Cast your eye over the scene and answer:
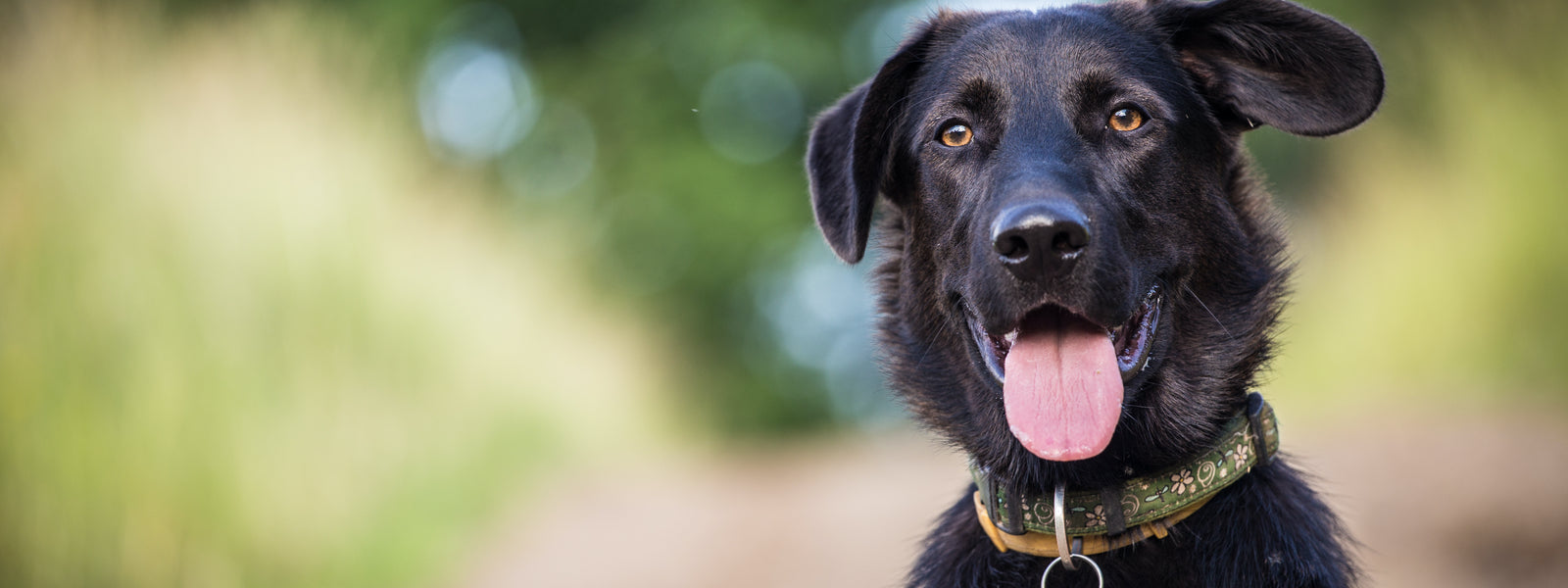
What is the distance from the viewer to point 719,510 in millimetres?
8156

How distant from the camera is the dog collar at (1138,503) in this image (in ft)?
7.70

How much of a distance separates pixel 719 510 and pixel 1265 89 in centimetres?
620

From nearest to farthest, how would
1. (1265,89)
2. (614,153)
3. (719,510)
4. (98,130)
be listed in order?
(1265,89) < (98,130) < (719,510) < (614,153)

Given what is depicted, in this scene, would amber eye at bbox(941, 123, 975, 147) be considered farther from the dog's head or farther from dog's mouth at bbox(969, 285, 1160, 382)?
dog's mouth at bbox(969, 285, 1160, 382)

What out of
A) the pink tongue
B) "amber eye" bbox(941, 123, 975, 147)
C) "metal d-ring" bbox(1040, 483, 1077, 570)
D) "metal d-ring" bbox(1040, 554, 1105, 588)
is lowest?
"metal d-ring" bbox(1040, 554, 1105, 588)

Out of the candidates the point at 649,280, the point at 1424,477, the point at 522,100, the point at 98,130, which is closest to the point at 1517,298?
the point at 1424,477

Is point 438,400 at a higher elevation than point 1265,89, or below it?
below

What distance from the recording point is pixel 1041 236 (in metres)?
2.31

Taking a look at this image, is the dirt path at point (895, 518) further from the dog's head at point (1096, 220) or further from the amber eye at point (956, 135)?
the amber eye at point (956, 135)

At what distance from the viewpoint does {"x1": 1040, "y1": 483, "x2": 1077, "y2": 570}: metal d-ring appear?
231 cm

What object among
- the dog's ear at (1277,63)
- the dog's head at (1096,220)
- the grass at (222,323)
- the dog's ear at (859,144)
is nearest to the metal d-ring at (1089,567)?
the dog's head at (1096,220)

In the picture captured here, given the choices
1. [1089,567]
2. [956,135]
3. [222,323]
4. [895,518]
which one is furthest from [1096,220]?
[895,518]

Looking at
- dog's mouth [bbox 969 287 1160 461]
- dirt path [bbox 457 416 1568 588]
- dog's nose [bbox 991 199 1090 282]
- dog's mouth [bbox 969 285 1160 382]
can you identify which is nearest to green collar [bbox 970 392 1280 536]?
dog's mouth [bbox 969 287 1160 461]

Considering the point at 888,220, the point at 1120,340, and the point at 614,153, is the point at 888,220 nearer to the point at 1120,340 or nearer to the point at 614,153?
the point at 1120,340
